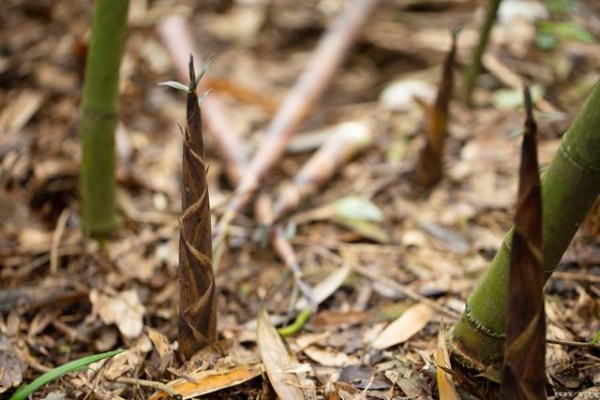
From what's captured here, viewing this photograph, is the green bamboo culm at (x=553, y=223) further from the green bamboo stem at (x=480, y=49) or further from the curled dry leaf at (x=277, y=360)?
the green bamboo stem at (x=480, y=49)

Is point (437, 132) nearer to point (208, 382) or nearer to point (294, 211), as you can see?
point (294, 211)

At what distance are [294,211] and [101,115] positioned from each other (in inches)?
26.2

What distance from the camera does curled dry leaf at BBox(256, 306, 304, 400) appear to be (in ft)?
3.84

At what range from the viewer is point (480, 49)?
1.95 metres

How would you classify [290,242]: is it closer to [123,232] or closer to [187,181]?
[123,232]

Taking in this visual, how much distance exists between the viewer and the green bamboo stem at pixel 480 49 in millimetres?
1787

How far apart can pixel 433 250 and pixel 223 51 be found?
155cm

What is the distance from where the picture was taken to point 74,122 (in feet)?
7.14

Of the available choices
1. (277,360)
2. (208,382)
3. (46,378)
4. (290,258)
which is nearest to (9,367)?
(46,378)

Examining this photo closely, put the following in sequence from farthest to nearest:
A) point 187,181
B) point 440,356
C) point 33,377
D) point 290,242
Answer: point 290,242
point 33,377
point 440,356
point 187,181

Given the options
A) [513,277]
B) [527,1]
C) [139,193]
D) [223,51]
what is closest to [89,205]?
[139,193]

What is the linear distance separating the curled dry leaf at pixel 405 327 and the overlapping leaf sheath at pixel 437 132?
0.57 metres

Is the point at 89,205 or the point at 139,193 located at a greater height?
the point at 89,205

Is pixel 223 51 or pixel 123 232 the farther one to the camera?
pixel 223 51
